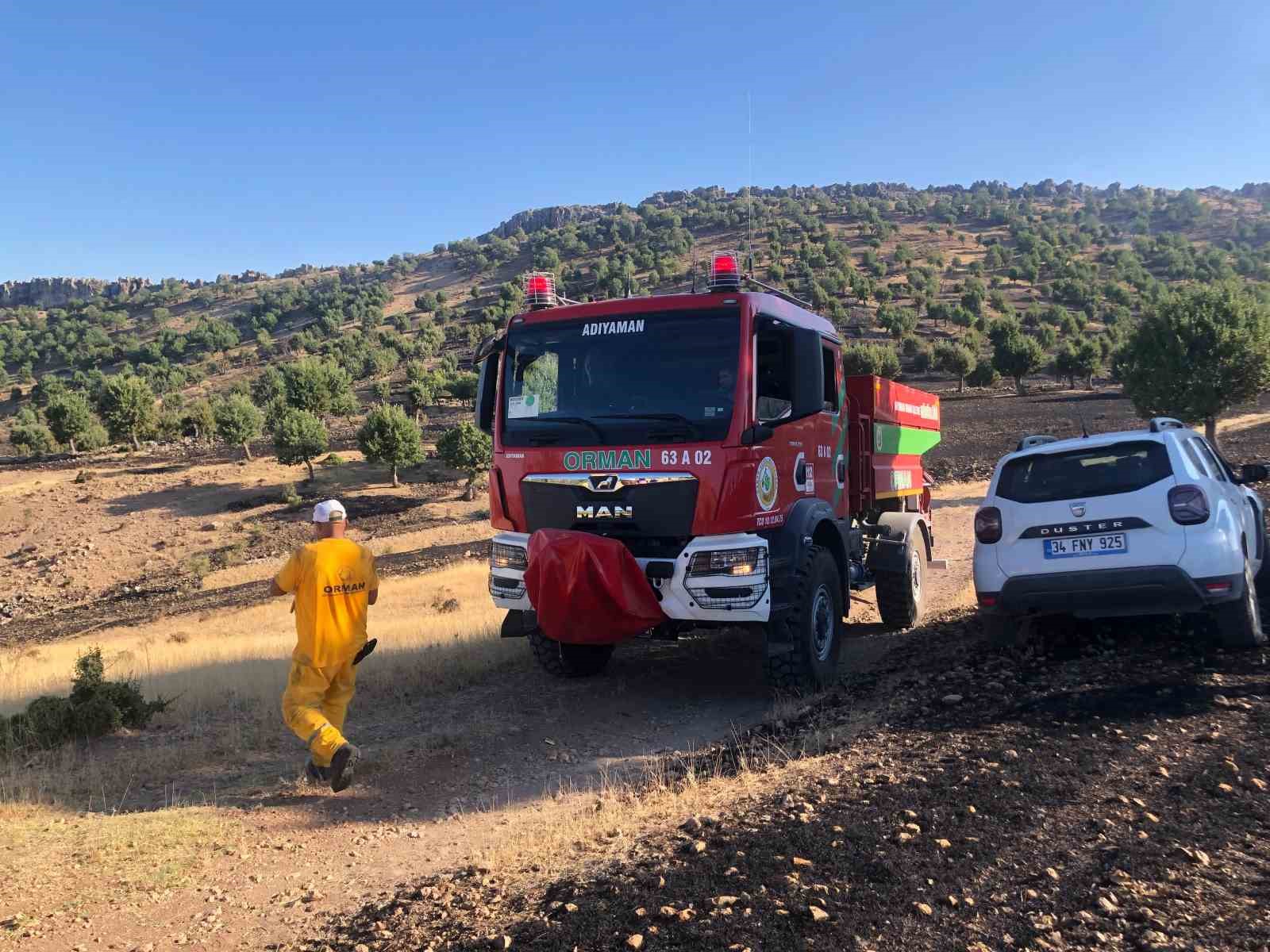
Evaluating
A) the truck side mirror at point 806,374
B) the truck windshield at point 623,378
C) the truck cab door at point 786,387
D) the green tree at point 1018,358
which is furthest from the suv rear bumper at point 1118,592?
the green tree at point 1018,358

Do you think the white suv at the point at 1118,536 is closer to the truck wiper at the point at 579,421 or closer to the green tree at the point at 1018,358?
the truck wiper at the point at 579,421

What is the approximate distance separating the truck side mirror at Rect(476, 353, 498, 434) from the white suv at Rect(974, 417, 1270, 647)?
15.3 ft

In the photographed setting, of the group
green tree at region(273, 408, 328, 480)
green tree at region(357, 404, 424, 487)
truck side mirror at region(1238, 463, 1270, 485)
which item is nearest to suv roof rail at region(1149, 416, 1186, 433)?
truck side mirror at region(1238, 463, 1270, 485)

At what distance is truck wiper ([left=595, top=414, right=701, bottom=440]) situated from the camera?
22.5ft

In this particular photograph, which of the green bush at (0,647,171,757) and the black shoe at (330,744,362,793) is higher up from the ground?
the black shoe at (330,744,362,793)

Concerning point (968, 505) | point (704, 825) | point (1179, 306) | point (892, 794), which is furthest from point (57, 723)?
point (1179, 306)

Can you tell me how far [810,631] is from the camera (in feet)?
24.2

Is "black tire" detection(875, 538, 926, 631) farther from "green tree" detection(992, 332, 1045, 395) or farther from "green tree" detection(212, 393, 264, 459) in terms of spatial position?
"green tree" detection(992, 332, 1045, 395)

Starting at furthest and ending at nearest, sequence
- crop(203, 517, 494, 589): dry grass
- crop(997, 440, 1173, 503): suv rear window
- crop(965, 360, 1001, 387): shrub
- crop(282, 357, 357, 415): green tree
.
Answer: crop(965, 360, 1001, 387): shrub, crop(282, 357, 357, 415): green tree, crop(203, 517, 494, 589): dry grass, crop(997, 440, 1173, 503): suv rear window

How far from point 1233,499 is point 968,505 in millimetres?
18756

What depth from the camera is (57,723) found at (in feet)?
25.4

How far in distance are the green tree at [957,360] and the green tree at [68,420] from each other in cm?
6564

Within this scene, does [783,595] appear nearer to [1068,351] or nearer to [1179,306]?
[1179,306]

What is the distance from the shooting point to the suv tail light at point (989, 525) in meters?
7.46
